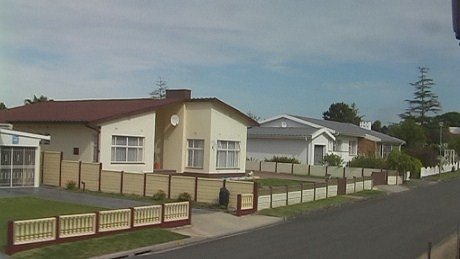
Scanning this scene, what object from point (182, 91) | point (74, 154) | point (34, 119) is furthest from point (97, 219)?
point (182, 91)

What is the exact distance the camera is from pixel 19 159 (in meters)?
28.9

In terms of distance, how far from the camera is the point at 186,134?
37562 millimetres

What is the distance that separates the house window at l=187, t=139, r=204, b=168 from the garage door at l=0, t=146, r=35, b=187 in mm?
10576

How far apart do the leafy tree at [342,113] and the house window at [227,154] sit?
296ft

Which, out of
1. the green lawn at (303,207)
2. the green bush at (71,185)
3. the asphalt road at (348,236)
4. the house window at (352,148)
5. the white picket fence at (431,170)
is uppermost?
the house window at (352,148)

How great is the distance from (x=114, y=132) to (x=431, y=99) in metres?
95.6

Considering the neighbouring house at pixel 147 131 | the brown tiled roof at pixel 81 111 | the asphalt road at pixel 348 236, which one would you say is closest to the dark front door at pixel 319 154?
the neighbouring house at pixel 147 131

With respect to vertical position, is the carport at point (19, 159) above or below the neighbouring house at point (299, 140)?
below

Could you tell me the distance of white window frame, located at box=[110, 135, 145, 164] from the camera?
3272cm

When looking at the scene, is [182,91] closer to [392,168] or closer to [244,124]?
[244,124]

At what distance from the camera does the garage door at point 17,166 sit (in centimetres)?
2834

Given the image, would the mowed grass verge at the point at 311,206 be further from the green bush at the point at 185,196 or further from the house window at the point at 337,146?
the house window at the point at 337,146

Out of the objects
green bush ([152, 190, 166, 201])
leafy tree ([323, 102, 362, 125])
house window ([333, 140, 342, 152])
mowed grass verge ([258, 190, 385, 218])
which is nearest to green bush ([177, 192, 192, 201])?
green bush ([152, 190, 166, 201])

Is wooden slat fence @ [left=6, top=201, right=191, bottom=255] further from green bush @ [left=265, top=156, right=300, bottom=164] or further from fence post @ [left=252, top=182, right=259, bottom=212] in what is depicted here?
green bush @ [left=265, top=156, right=300, bottom=164]
